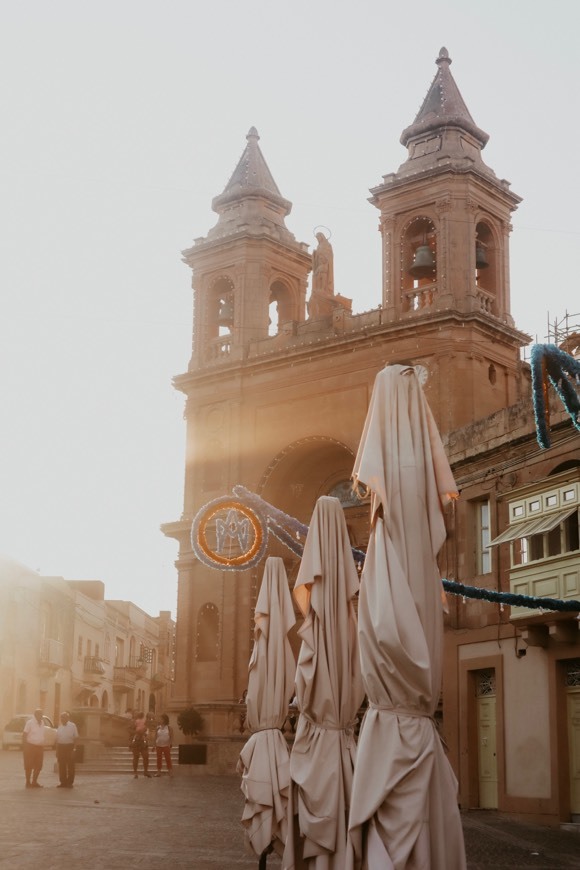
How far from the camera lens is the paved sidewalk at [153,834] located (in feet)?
41.6

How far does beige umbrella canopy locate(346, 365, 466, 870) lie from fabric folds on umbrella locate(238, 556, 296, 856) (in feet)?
15.1

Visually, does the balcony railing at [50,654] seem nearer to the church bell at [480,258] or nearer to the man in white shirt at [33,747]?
the church bell at [480,258]

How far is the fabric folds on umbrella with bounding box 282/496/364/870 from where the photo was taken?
9.77 meters

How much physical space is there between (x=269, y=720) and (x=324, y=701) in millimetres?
2783

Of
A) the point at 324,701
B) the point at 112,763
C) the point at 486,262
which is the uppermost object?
the point at 486,262

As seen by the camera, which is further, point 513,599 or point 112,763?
point 112,763

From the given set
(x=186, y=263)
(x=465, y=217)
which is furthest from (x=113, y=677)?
(x=465, y=217)

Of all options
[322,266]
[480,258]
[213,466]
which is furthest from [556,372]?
[322,266]

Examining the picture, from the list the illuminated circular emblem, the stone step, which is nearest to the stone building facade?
the stone step

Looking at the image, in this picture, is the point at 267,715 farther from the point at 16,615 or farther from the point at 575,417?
the point at 16,615

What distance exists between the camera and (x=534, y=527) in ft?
72.4

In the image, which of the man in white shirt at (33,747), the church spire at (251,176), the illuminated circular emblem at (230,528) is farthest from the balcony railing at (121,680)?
the illuminated circular emblem at (230,528)

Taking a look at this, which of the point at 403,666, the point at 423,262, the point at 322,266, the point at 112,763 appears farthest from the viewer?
the point at 322,266

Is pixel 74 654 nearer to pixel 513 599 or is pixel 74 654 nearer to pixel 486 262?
pixel 486 262
